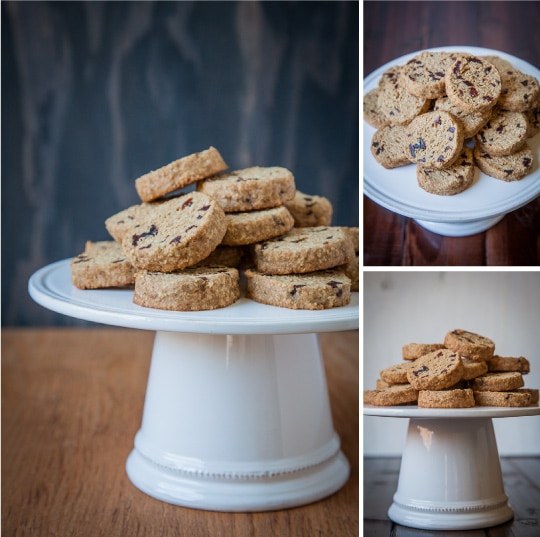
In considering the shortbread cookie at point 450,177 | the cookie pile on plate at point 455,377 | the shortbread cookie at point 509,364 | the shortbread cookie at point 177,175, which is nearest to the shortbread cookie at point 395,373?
the cookie pile on plate at point 455,377

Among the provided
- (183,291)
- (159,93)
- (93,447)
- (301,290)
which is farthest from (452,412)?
(159,93)

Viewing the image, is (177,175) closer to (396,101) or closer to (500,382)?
(396,101)

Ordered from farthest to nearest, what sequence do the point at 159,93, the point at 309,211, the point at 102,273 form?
the point at 159,93
the point at 309,211
the point at 102,273

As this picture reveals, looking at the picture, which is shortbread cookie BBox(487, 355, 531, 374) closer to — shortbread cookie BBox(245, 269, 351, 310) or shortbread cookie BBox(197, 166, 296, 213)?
shortbread cookie BBox(245, 269, 351, 310)

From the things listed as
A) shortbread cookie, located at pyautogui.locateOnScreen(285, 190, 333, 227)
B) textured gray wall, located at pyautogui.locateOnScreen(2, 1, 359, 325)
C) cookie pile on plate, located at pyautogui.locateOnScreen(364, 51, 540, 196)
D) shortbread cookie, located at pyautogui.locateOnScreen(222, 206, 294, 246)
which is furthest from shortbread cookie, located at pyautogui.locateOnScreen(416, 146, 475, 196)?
textured gray wall, located at pyautogui.locateOnScreen(2, 1, 359, 325)

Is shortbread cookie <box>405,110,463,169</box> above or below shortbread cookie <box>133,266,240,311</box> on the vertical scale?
above

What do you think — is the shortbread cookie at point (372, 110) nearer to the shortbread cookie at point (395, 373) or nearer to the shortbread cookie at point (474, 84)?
the shortbread cookie at point (474, 84)
